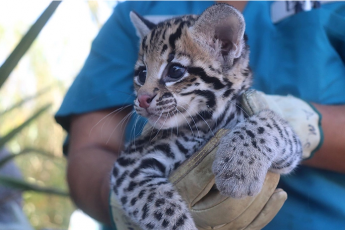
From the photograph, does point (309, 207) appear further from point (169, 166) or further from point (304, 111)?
point (169, 166)

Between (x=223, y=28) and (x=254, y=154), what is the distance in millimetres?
458

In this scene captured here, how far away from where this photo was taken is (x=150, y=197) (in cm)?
106

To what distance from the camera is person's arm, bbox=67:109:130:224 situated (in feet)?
5.51

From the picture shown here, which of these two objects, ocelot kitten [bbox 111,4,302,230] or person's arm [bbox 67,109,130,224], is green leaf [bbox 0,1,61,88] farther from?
person's arm [bbox 67,109,130,224]

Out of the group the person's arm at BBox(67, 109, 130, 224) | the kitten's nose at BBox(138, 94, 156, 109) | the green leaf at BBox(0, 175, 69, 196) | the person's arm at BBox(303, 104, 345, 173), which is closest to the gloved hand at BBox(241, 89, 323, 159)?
the person's arm at BBox(303, 104, 345, 173)

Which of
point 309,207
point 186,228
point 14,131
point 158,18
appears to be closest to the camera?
point 186,228

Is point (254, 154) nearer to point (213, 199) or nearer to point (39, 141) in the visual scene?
point (213, 199)

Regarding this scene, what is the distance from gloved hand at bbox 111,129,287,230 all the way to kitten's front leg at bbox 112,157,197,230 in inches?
2.8

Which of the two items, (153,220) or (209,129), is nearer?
(153,220)

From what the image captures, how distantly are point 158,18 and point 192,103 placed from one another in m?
0.84

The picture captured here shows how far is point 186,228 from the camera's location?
99 centimetres

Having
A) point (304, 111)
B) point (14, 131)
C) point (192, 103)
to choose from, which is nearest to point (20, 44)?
point (192, 103)

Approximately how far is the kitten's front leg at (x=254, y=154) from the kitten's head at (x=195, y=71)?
0.15m

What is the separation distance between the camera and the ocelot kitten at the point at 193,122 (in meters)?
1.01
